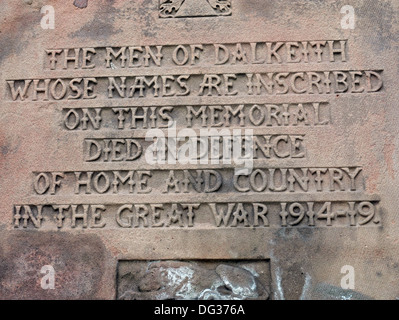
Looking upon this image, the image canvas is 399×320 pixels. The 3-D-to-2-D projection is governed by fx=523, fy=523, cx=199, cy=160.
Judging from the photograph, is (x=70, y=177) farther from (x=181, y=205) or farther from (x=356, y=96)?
(x=356, y=96)

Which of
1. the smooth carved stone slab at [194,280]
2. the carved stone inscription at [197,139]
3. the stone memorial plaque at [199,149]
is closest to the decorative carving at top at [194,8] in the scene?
the stone memorial plaque at [199,149]

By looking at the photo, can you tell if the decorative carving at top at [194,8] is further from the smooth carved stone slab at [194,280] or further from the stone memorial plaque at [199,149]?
the smooth carved stone slab at [194,280]

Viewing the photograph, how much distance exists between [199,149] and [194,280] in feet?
3.23

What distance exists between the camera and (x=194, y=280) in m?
3.78

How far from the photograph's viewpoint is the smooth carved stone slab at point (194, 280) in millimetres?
3730

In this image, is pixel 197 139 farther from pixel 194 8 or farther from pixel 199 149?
pixel 194 8

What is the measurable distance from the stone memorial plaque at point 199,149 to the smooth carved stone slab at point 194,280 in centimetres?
1

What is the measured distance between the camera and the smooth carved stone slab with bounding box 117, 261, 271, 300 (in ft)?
12.2

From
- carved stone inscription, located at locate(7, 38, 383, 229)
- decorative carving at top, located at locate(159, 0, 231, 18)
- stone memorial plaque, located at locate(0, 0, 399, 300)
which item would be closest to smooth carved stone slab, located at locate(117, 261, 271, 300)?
stone memorial plaque, located at locate(0, 0, 399, 300)

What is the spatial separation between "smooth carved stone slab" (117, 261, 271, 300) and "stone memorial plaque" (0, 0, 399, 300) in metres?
0.01

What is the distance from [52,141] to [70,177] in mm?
324

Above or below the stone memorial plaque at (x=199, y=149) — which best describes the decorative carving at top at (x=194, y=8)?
above

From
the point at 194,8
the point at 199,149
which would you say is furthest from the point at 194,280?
the point at 194,8

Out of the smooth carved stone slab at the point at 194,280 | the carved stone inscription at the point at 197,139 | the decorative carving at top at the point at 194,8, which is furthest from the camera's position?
the decorative carving at top at the point at 194,8
